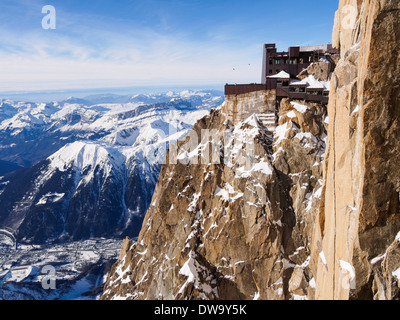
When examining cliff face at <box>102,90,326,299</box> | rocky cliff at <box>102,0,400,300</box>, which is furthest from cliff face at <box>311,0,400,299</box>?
cliff face at <box>102,90,326,299</box>

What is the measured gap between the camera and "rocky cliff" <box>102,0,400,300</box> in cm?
1927

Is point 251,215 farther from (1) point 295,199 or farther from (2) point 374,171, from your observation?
(2) point 374,171

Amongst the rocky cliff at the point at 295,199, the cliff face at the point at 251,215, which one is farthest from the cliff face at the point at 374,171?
the cliff face at the point at 251,215

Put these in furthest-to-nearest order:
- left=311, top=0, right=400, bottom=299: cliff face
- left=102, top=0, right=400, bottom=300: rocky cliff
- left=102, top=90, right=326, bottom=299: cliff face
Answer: left=102, top=90, right=326, bottom=299: cliff face, left=102, top=0, right=400, bottom=300: rocky cliff, left=311, top=0, right=400, bottom=299: cliff face

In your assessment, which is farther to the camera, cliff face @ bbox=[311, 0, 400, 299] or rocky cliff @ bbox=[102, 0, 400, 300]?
rocky cliff @ bbox=[102, 0, 400, 300]

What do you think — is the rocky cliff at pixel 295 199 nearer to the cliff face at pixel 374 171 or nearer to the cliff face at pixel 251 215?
the cliff face at pixel 374 171

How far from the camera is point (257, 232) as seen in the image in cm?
6128

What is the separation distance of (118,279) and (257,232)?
2675 inches

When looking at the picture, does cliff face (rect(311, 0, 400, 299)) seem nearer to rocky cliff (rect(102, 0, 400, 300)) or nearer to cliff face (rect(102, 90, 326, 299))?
rocky cliff (rect(102, 0, 400, 300))

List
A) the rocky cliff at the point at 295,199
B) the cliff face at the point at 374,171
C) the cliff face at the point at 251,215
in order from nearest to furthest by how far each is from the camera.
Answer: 1. the cliff face at the point at 374,171
2. the rocky cliff at the point at 295,199
3. the cliff face at the point at 251,215

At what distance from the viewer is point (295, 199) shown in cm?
6147

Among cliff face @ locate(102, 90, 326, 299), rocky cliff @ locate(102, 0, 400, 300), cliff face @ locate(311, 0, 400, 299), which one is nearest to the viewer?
cliff face @ locate(311, 0, 400, 299)

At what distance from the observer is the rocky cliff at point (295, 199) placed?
19266mm
